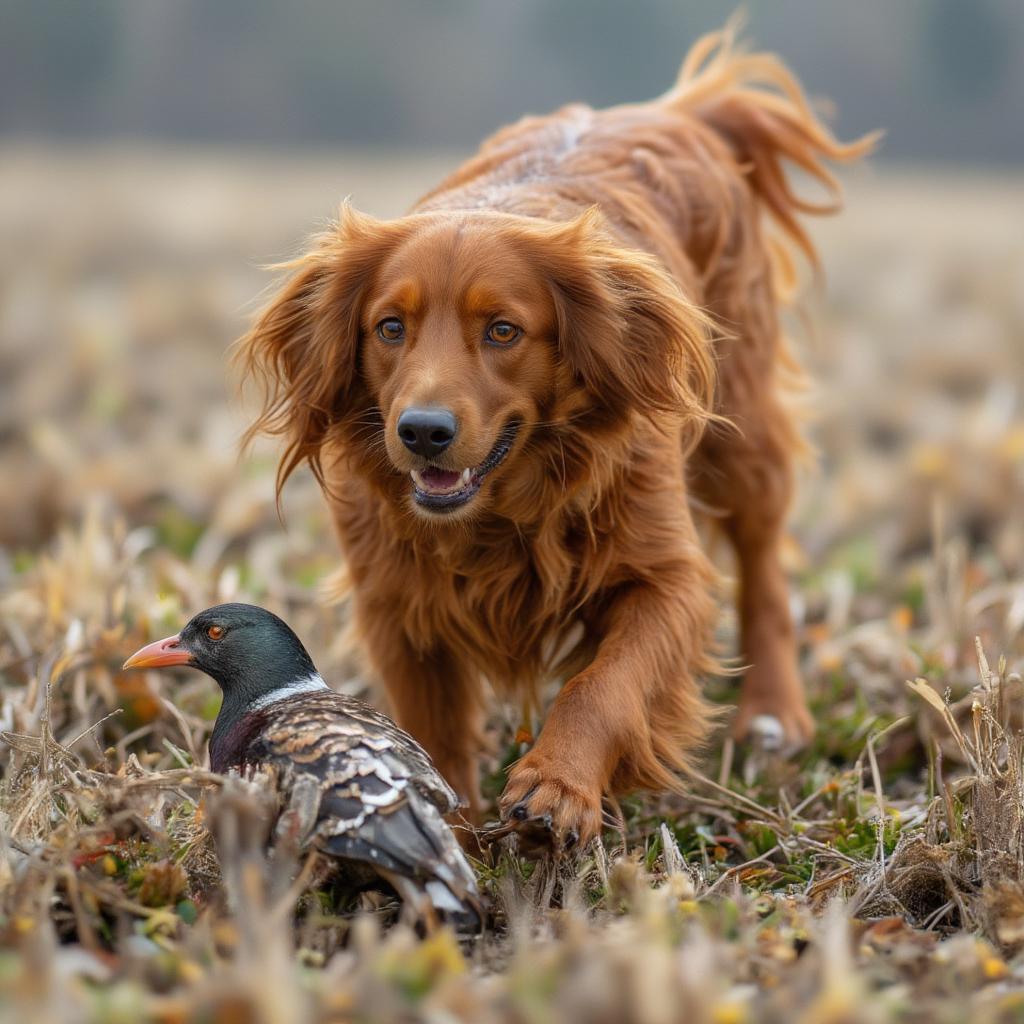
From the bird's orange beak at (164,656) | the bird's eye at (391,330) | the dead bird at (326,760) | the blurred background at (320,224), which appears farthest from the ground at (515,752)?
the bird's eye at (391,330)

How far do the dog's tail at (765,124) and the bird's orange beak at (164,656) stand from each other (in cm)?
283

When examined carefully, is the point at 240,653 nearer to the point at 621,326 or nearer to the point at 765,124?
the point at 621,326

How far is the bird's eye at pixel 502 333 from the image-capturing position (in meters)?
3.60

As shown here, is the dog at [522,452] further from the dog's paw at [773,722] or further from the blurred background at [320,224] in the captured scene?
the dog's paw at [773,722]

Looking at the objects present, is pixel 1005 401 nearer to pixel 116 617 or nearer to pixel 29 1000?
pixel 116 617

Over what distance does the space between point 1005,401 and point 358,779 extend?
6136 mm

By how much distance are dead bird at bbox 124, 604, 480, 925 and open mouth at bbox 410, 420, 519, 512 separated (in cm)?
48

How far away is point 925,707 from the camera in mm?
4453

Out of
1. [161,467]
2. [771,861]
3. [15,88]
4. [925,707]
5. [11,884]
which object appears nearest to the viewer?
[11,884]

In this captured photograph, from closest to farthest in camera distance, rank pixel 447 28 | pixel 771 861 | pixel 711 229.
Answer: pixel 771 861
pixel 711 229
pixel 447 28

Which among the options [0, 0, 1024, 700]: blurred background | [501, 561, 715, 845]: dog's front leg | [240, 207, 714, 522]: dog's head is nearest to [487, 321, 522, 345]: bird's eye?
[240, 207, 714, 522]: dog's head

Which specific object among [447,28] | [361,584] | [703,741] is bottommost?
[703,741]

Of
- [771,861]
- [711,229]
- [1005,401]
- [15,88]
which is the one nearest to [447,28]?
[15,88]

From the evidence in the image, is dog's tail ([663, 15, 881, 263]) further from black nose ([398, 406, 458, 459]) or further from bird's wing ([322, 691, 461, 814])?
bird's wing ([322, 691, 461, 814])
